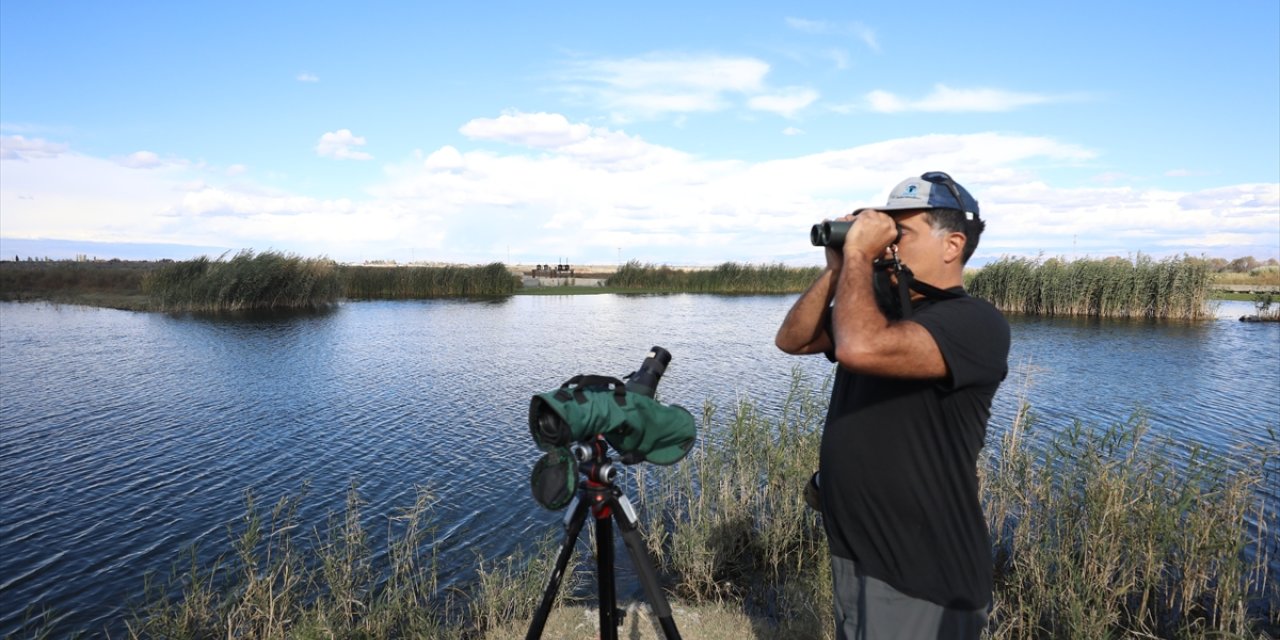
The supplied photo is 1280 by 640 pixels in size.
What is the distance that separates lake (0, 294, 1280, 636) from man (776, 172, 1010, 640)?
4.55m

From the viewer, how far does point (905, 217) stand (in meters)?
2.02

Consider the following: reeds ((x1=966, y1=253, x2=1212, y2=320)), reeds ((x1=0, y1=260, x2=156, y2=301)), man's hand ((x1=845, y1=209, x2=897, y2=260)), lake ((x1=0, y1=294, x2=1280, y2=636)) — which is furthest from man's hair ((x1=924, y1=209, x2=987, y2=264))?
reeds ((x1=0, y1=260, x2=156, y2=301))

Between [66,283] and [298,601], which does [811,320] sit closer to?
[298,601]

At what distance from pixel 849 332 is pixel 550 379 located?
1235cm

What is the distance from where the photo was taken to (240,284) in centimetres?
2731

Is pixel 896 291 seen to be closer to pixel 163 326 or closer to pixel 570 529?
pixel 570 529

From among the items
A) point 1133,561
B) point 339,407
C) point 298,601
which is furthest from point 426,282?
point 1133,561

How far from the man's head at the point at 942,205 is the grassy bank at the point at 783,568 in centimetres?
264

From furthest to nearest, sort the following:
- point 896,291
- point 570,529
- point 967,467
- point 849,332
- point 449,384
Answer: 1. point 449,384
2. point 570,529
3. point 896,291
4. point 967,467
5. point 849,332

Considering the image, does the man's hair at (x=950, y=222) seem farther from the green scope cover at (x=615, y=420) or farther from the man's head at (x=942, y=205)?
the green scope cover at (x=615, y=420)

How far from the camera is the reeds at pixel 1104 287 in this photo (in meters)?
24.8

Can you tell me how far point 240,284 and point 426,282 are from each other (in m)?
11.9

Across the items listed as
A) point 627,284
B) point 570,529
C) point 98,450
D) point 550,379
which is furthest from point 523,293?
point 570,529

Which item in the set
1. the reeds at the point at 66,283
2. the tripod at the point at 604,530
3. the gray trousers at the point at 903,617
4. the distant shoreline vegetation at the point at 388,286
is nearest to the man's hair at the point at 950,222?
the gray trousers at the point at 903,617
